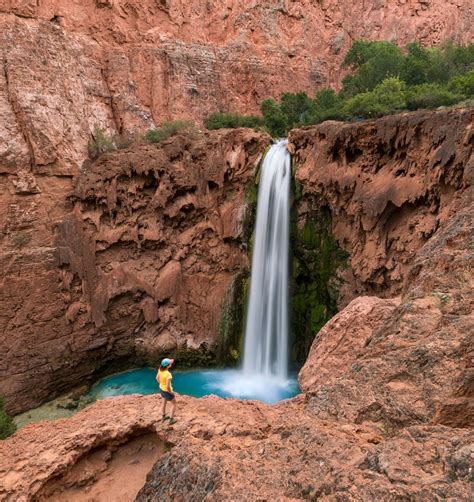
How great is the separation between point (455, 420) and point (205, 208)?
1501 centimetres

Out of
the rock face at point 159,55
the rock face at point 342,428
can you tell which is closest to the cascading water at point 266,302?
the rock face at point 159,55

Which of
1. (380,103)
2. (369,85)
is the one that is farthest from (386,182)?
(369,85)

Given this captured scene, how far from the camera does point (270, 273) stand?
16500 millimetres

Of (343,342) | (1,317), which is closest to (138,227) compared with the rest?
(1,317)

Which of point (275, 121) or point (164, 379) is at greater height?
point (275, 121)

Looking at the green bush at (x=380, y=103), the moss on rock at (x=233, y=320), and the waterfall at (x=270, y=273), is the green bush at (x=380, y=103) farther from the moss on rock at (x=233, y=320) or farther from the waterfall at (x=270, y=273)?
the moss on rock at (x=233, y=320)

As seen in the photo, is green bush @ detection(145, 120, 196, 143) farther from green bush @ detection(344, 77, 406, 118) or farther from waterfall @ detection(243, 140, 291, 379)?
green bush @ detection(344, 77, 406, 118)

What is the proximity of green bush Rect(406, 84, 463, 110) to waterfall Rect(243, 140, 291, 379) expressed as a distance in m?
5.82

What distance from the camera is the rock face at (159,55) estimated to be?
1642cm

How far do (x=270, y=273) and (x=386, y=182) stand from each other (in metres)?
6.05

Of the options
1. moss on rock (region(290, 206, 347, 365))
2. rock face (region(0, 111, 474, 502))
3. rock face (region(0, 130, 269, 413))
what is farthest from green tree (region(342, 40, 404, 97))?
rock face (region(0, 111, 474, 502))

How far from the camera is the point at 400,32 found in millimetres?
31062

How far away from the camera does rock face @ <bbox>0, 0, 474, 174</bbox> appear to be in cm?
1642

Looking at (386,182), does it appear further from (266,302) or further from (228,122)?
(228,122)
